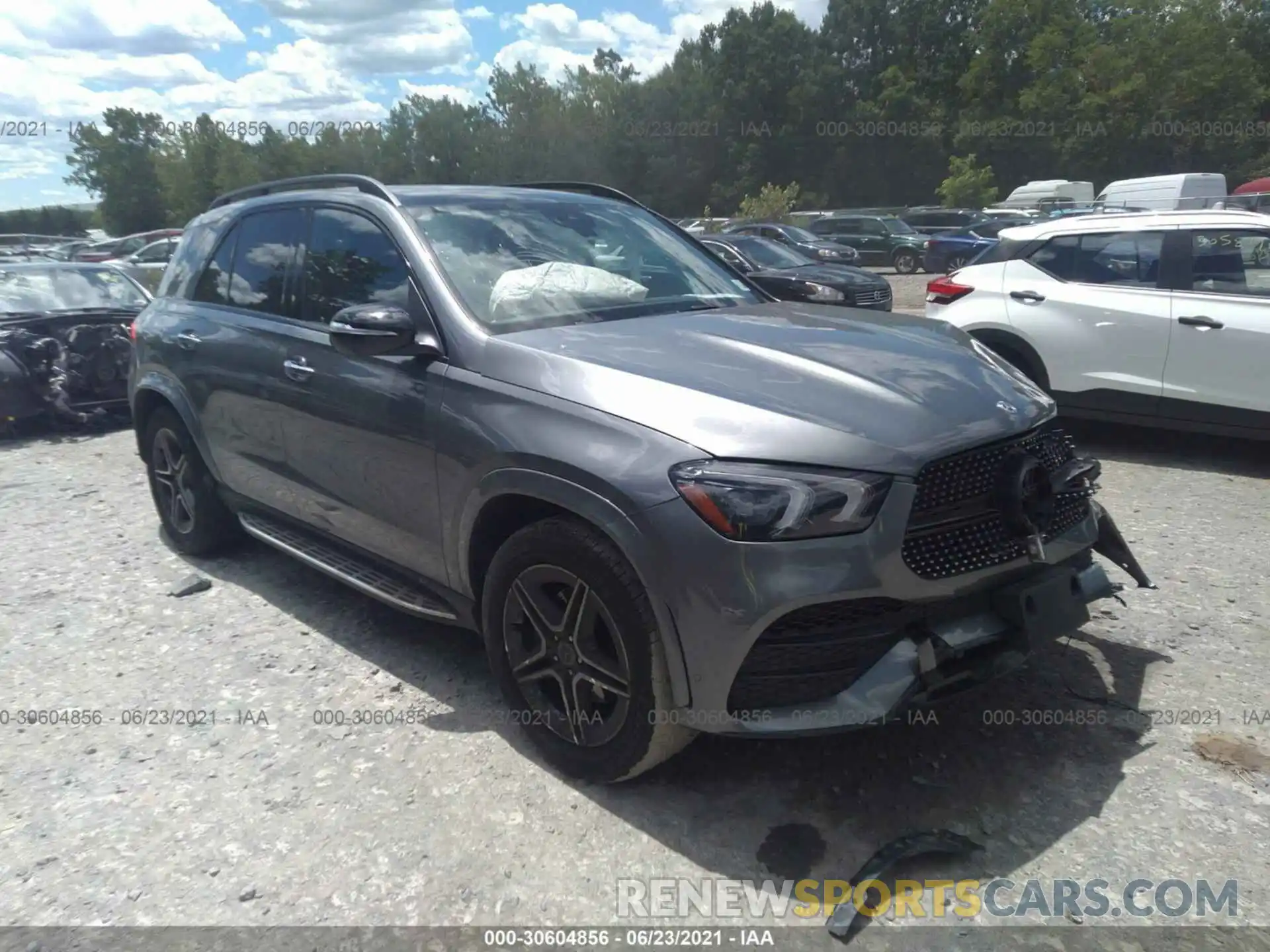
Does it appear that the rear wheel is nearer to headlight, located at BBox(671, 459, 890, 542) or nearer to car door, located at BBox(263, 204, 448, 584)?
car door, located at BBox(263, 204, 448, 584)

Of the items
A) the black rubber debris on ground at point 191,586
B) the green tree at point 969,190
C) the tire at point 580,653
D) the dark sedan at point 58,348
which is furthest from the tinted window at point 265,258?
the green tree at point 969,190

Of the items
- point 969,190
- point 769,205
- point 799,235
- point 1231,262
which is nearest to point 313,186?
point 1231,262

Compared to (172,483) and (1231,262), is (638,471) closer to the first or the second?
(172,483)

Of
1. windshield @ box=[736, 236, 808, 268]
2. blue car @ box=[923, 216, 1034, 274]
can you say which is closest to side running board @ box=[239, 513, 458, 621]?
windshield @ box=[736, 236, 808, 268]

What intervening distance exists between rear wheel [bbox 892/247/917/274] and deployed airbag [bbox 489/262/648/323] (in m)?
25.6

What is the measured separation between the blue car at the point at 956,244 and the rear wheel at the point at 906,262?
76.8 inches

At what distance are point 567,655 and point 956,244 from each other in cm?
2362

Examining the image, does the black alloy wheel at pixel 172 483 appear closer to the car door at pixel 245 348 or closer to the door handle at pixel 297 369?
the car door at pixel 245 348

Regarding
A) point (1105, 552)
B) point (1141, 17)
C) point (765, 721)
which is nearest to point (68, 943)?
point (765, 721)

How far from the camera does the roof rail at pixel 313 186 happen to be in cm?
397

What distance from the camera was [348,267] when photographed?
3984mm

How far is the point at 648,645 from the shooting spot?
275cm

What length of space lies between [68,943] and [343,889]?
0.70m

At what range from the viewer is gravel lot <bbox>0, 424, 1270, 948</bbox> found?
2754 millimetres
